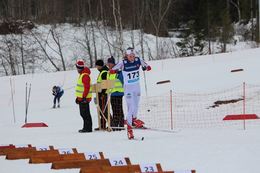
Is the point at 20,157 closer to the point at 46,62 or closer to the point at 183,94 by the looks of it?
the point at 183,94

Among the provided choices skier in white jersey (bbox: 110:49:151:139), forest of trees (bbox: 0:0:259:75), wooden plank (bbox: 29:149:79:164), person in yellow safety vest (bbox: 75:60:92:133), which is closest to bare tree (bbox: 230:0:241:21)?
forest of trees (bbox: 0:0:259:75)

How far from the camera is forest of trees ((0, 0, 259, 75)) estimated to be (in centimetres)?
3634

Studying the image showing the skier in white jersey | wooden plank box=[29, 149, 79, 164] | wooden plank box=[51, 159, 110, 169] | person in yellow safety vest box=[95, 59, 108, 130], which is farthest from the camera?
person in yellow safety vest box=[95, 59, 108, 130]

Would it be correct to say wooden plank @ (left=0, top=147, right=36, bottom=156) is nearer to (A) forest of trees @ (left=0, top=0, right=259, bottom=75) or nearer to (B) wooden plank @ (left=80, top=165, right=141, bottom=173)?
→ (B) wooden plank @ (left=80, top=165, right=141, bottom=173)

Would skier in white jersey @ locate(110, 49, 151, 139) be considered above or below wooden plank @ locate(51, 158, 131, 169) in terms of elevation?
above

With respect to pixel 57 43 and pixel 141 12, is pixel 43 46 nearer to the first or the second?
pixel 57 43

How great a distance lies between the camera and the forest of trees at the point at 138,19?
1431 inches

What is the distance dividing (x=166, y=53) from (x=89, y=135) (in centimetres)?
2731

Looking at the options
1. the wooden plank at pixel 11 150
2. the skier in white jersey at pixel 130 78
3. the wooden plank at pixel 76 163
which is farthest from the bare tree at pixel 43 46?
the wooden plank at pixel 76 163

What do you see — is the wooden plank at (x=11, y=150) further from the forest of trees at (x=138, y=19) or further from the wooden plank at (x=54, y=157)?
the forest of trees at (x=138, y=19)

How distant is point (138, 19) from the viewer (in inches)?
1545

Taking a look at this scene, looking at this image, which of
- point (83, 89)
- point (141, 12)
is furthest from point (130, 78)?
point (141, 12)

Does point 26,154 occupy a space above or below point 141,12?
below

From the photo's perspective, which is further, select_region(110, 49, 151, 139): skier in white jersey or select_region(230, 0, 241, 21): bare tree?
select_region(230, 0, 241, 21): bare tree
